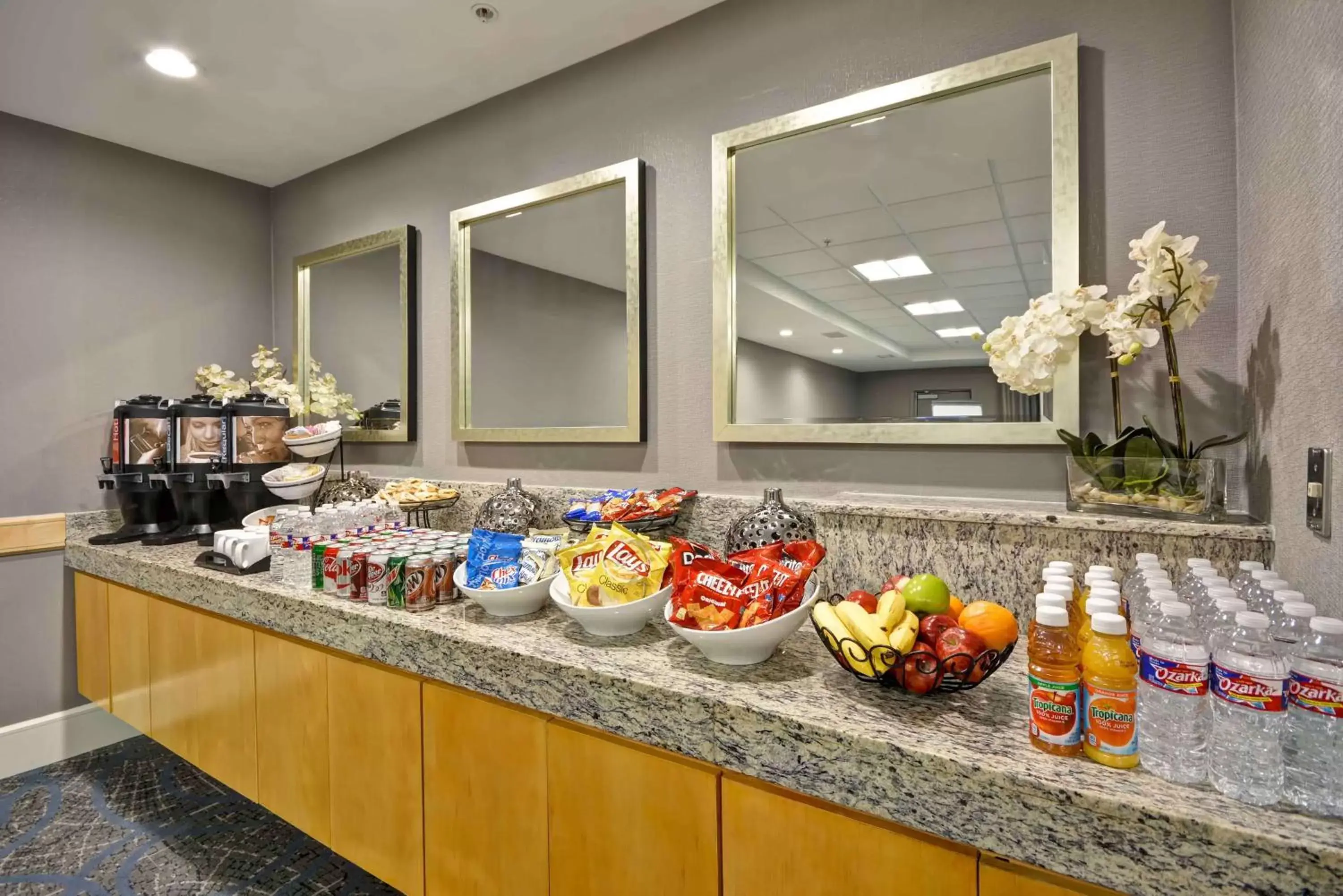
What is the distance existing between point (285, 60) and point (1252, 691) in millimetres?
2715

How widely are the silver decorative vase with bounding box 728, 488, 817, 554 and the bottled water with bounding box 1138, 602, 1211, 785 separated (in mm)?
779

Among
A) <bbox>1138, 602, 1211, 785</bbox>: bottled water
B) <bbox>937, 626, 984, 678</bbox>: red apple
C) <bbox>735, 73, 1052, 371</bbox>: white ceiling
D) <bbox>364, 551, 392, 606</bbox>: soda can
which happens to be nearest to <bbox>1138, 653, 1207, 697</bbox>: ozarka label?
<bbox>1138, 602, 1211, 785</bbox>: bottled water

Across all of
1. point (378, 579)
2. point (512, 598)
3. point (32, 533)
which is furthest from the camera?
point (32, 533)

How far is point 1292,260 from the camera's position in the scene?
97cm

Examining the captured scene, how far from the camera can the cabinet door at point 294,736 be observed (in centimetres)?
146

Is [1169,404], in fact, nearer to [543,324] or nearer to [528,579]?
[528,579]

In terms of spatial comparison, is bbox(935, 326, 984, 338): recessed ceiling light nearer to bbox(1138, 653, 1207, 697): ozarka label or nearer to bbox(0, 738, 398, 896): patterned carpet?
bbox(1138, 653, 1207, 697): ozarka label

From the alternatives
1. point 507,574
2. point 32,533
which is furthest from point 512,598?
point 32,533

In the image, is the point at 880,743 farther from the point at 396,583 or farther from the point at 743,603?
the point at 396,583

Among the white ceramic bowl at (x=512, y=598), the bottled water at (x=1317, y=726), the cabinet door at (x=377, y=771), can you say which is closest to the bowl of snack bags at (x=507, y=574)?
the white ceramic bowl at (x=512, y=598)

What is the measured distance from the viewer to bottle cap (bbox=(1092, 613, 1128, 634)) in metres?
0.75

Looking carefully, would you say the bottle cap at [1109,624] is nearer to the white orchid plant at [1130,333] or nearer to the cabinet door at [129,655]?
the white orchid plant at [1130,333]

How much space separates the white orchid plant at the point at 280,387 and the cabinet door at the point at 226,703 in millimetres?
1090

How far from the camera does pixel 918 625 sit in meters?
0.98
